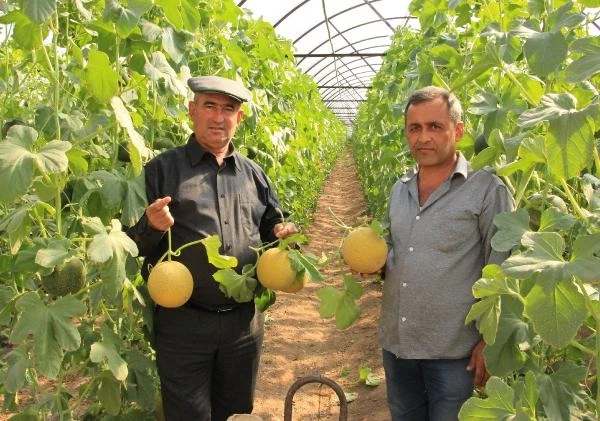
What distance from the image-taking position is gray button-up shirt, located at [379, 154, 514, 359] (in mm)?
1968

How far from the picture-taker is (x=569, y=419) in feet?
4.75

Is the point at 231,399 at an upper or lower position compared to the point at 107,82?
lower

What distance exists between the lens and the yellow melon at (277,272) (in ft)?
6.63

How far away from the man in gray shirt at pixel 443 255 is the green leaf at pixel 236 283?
0.55m

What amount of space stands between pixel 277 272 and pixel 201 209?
18.0 inches

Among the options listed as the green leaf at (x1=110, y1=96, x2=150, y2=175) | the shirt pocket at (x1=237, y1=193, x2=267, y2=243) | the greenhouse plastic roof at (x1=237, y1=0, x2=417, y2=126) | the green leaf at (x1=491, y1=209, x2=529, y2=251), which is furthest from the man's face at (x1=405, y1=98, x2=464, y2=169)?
the greenhouse plastic roof at (x1=237, y1=0, x2=417, y2=126)

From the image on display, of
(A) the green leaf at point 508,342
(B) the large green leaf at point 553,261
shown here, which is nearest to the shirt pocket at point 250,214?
(A) the green leaf at point 508,342

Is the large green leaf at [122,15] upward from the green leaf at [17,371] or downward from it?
upward

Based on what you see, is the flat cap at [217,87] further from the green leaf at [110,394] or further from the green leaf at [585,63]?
the green leaf at [585,63]

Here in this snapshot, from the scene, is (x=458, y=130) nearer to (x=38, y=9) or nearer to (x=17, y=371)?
(x=38, y=9)

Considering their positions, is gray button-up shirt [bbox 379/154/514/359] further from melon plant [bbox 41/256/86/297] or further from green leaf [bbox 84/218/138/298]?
melon plant [bbox 41/256/86/297]

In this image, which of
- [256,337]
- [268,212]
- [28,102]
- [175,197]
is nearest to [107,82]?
[175,197]

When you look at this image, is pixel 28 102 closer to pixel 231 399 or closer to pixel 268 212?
pixel 268 212

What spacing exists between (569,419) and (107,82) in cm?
161
